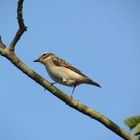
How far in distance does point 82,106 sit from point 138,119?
1517 millimetres

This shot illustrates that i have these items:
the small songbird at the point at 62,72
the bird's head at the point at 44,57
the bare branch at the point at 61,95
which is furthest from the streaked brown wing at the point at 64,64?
the bare branch at the point at 61,95

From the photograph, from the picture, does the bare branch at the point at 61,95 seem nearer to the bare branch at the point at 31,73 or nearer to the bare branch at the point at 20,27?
the bare branch at the point at 31,73

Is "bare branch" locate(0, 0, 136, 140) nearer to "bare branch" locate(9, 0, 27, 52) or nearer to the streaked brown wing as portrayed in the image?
"bare branch" locate(9, 0, 27, 52)

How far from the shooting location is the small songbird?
950 centimetres

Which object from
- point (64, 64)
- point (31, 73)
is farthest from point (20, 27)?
point (64, 64)

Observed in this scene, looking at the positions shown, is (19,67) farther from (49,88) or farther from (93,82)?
(93,82)

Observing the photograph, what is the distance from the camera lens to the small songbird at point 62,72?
9.50m

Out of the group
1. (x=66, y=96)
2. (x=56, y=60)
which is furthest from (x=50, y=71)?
(x=66, y=96)

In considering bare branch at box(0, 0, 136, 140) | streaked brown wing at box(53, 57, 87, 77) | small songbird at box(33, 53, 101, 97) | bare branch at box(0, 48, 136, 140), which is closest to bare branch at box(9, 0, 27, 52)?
bare branch at box(0, 0, 136, 140)

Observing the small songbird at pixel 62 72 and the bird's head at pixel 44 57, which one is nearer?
the small songbird at pixel 62 72

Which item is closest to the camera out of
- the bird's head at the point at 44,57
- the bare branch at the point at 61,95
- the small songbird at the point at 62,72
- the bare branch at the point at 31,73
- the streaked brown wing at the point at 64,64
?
the bare branch at the point at 61,95

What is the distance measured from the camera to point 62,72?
Result: 31.6 ft

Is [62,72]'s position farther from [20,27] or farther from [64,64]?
[20,27]

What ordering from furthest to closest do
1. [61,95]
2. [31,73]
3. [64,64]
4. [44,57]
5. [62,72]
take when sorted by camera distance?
[44,57]
[64,64]
[62,72]
[61,95]
[31,73]
